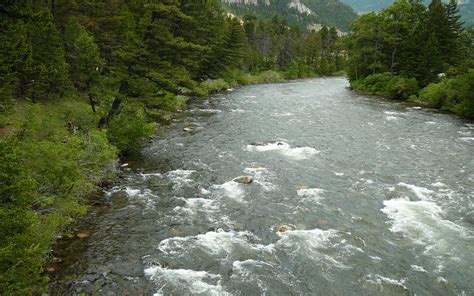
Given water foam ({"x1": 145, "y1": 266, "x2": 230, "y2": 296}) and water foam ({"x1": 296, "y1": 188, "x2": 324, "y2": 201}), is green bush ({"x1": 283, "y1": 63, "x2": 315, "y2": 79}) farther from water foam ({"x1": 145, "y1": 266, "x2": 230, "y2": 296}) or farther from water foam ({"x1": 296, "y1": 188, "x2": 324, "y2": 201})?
water foam ({"x1": 145, "y1": 266, "x2": 230, "y2": 296})

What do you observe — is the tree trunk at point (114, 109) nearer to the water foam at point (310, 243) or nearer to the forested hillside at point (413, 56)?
the water foam at point (310, 243)

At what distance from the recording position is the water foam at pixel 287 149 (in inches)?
1021

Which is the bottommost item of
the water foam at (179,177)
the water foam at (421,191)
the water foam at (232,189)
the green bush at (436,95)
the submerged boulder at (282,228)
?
the submerged boulder at (282,228)

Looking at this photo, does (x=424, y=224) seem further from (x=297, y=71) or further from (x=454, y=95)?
(x=297, y=71)

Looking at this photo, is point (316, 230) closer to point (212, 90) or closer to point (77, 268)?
point (77, 268)

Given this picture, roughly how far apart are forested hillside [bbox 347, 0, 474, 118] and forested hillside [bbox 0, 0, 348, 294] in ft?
93.3

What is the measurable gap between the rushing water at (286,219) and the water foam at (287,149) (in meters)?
0.07

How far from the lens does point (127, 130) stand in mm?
23016

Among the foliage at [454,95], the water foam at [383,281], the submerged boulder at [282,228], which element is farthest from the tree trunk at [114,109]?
the foliage at [454,95]

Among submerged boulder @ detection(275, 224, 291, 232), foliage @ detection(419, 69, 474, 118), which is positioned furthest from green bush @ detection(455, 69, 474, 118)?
submerged boulder @ detection(275, 224, 291, 232)

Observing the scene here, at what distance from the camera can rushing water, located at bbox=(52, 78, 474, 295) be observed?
41.4 feet

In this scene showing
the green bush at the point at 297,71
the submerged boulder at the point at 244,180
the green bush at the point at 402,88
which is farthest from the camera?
the green bush at the point at 297,71

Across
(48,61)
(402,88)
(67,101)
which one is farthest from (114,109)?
(402,88)

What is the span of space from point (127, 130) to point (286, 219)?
11217 millimetres
